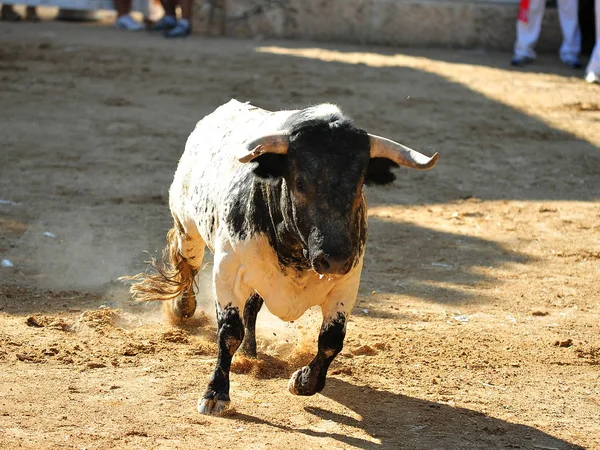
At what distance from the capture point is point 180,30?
15.8m

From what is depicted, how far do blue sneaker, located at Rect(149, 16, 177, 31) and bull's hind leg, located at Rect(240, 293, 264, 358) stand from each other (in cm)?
1125

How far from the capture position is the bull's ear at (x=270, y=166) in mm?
4582

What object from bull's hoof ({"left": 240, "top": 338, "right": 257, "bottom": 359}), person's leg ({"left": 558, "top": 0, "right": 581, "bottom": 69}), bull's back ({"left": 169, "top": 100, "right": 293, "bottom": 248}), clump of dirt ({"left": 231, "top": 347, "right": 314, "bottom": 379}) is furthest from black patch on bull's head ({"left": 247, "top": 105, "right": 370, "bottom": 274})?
person's leg ({"left": 558, "top": 0, "right": 581, "bottom": 69})

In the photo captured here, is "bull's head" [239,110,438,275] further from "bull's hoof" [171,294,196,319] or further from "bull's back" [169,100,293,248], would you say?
"bull's hoof" [171,294,196,319]

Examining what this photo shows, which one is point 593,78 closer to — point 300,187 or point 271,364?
point 271,364

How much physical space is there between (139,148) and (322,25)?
242 inches

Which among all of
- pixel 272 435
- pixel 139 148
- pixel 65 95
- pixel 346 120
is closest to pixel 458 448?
pixel 272 435

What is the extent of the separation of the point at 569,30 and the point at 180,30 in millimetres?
5898

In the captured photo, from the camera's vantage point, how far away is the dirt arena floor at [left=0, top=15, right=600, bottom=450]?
4836 mm

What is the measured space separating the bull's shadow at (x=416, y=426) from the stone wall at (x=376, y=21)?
440 inches

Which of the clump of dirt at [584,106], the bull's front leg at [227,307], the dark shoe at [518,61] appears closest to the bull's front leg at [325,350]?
the bull's front leg at [227,307]

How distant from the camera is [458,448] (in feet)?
15.0

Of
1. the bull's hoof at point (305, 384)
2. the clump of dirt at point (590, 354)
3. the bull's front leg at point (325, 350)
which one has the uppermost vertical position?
the bull's front leg at point (325, 350)

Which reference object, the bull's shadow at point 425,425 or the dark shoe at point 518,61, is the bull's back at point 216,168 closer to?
the bull's shadow at point 425,425
